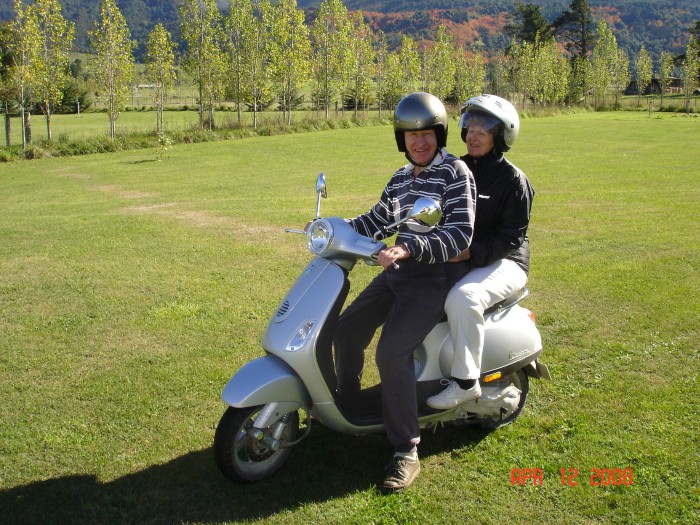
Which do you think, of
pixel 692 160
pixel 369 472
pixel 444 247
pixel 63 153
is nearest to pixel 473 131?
pixel 444 247

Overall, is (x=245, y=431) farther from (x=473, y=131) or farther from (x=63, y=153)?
(x=63, y=153)

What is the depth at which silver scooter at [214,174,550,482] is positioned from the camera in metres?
3.19

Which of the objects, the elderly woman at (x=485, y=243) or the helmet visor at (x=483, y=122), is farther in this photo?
the helmet visor at (x=483, y=122)

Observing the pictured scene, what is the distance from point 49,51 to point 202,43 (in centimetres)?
892

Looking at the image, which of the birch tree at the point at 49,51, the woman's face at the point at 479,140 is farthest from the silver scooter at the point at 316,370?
the birch tree at the point at 49,51

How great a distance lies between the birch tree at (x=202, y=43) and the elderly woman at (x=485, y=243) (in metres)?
29.9

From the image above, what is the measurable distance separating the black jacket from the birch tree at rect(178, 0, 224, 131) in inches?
1183

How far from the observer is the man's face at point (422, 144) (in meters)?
3.43

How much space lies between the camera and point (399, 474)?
10.8 ft

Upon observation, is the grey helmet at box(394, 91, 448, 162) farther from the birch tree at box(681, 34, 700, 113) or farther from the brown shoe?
the birch tree at box(681, 34, 700, 113)

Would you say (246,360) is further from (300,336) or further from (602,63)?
(602,63)

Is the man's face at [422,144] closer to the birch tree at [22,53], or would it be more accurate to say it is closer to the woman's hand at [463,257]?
the woman's hand at [463,257]
